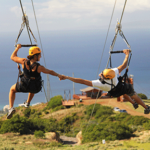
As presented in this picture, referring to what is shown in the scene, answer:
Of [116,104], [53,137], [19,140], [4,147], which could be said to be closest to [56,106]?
[116,104]

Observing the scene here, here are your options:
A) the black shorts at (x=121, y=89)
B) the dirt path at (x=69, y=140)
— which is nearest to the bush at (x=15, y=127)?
the dirt path at (x=69, y=140)

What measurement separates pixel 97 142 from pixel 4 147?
931 cm

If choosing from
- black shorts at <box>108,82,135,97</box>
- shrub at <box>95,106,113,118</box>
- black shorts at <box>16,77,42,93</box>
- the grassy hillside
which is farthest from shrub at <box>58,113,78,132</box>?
Result: black shorts at <box>16,77,42,93</box>

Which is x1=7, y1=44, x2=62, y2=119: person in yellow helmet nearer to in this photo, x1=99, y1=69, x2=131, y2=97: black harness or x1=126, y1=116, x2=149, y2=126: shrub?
x1=99, y1=69, x2=131, y2=97: black harness

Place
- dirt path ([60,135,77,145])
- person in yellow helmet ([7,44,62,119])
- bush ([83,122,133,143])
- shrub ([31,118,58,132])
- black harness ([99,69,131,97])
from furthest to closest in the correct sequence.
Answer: shrub ([31,118,58,132]) < dirt path ([60,135,77,145]) < bush ([83,122,133,143]) < black harness ([99,69,131,97]) < person in yellow helmet ([7,44,62,119])

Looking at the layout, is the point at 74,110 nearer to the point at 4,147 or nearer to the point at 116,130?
the point at 116,130

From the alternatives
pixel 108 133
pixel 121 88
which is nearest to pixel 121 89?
pixel 121 88

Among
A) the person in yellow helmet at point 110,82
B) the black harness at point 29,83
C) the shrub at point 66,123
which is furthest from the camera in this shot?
the shrub at point 66,123

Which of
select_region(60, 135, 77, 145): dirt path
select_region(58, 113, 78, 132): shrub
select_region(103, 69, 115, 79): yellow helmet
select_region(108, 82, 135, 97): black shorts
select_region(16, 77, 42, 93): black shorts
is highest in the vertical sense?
select_region(103, 69, 115, 79): yellow helmet

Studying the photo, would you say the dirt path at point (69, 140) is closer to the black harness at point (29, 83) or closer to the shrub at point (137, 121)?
the shrub at point (137, 121)

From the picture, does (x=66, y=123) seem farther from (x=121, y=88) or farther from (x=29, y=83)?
(x=29, y=83)

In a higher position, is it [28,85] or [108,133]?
[28,85]

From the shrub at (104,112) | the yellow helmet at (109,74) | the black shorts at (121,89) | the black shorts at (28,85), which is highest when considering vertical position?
the yellow helmet at (109,74)

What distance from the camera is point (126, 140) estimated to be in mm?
28359
